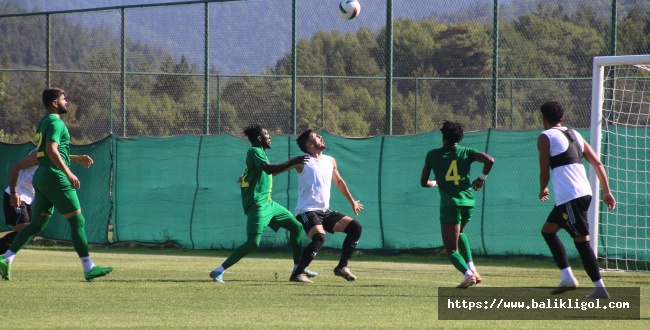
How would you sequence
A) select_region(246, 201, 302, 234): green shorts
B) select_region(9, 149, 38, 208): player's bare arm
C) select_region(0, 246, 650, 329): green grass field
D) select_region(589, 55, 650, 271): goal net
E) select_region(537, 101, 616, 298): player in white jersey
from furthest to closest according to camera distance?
select_region(589, 55, 650, 271): goal net
select_region(9, 149, 38, 208): player's bare arm
select_region(246, 201, 302, 234): green shorts
select_region(537, 101, 616, 298): player in white jersey
select_region(0, 246, 650, 329): green grass field

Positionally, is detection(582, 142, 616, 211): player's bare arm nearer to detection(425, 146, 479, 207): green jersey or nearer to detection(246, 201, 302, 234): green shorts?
detection(425, 146, 479, 207): green jersey

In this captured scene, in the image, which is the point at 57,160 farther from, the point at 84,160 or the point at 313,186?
the point at 313,186

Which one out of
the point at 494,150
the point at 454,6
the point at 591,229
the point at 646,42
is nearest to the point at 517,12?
the point at 454,6

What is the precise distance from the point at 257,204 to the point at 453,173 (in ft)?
7.85

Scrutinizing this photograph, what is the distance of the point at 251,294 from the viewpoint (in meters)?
10.8

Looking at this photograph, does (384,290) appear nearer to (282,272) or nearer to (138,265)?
(282,272)

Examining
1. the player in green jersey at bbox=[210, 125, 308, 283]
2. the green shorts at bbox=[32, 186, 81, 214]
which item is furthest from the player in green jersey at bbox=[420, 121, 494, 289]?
the green shorts at bbox=[32, 186, 81, 214]

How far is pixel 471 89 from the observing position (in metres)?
22.8

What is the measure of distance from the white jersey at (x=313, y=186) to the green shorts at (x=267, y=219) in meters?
0.24

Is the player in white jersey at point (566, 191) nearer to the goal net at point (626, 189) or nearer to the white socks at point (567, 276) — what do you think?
the white socks at point (567, 276)

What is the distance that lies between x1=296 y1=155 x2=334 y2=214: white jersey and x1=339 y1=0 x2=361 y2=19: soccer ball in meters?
6.94

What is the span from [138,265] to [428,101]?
896 centimetres

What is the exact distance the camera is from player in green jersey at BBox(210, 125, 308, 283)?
40.4ft

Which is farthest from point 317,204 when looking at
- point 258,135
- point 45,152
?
point 45,152
